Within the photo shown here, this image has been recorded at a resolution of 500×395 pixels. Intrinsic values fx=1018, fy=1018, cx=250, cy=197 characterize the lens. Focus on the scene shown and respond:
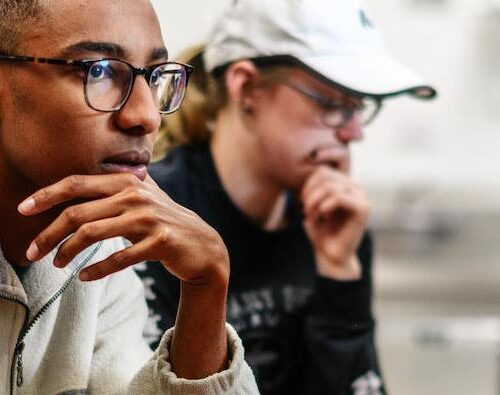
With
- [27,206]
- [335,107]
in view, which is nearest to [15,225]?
[27,206]

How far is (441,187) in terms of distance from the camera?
2742 millimetres

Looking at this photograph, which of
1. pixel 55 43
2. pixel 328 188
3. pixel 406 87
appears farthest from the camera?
pixel 328 188

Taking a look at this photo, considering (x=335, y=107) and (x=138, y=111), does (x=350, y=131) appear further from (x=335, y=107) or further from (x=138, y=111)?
(x=138, y=111)

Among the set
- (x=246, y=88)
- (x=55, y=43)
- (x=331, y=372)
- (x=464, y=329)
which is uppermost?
(x=55, y=43)

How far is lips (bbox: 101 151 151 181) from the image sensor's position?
817mm

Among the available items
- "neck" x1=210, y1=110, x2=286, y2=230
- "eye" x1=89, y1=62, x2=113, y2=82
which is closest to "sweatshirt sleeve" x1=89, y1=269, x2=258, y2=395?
"eye" x1=89, y1=62, x2=113, y2=82

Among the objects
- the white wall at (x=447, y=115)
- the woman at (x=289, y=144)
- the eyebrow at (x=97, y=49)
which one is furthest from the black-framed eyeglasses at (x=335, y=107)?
the white wall at (x=447, y=115)

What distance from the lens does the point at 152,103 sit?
817 mm

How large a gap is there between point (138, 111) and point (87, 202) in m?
0.08

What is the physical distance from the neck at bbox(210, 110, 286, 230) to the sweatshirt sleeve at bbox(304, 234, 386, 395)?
0.13m

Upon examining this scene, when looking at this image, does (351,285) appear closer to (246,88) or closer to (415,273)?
(246,88)

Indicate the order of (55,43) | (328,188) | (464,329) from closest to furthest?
1. (55,43)
2. (328,188)
3. (464,329)

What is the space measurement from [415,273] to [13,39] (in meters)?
2.06

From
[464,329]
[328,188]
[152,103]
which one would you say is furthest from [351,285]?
[464,329]
